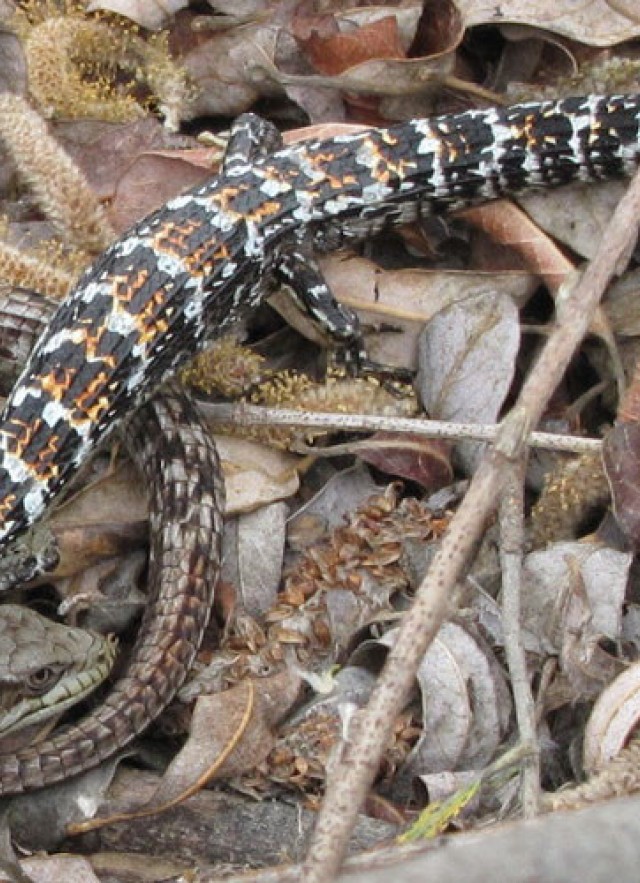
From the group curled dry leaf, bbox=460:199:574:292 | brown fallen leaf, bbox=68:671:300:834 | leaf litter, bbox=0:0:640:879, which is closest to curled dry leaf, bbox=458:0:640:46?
leaf litter, bbox=0:0:640:879

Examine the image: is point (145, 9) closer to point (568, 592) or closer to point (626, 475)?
point (626, 475)

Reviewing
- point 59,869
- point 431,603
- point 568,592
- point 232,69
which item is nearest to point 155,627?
point 59,869

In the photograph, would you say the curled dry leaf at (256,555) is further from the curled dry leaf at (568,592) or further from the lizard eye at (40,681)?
the curled dry leaf at (568,592)

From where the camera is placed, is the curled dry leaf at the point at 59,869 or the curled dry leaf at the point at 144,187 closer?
the curled dry leaf at the point at 59,869

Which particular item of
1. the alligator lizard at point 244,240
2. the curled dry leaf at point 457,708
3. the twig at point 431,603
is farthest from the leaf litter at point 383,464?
the twig at point 431,603

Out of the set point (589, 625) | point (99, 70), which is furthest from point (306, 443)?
point (99, 70)

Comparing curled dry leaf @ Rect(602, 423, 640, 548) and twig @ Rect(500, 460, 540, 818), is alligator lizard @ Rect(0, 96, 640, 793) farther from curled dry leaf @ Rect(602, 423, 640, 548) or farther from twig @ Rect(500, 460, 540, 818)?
twig @ Rect(500, 460, 540, 818)

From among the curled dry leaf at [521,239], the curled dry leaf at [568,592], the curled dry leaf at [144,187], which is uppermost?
the curled dry leaf at [144,187]
